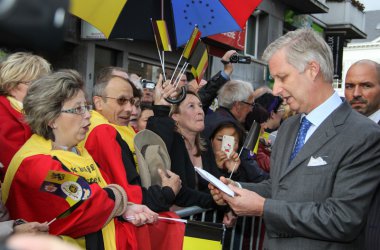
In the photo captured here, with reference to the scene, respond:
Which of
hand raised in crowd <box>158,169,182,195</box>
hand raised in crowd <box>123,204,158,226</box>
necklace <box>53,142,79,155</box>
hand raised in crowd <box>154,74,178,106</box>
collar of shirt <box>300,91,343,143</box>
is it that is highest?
hand raised in crowd <box>154,74,178,106</box>

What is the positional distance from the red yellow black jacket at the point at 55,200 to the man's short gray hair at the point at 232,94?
2.99 meters

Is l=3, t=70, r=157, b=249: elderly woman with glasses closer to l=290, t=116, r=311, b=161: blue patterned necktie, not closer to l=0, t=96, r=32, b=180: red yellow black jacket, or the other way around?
l=0, t=96, r=32, b=180: red yellow black jacket

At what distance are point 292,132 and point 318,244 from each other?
0.64 meters

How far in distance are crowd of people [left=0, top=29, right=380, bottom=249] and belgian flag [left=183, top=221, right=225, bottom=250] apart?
80 millimetres

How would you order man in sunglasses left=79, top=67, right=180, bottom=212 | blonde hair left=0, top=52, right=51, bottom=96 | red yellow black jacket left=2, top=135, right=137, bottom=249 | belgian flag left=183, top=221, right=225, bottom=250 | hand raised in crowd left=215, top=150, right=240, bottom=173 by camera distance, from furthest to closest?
hand raised in crowd left=215, top=150, right=240, bottom=173 → blonde hair left=0, top=52, right=51, bottom=96 → man in sunglasses left=79, top=67, right=180, bottom=212 → belgian flag left=183, top=221, right=225, bottom=250 → red yellow black jacket left=2, top=135, right=137, bottom=249

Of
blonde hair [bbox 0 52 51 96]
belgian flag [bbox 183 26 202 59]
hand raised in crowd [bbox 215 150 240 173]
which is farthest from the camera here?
hand raised in crowd [bbox 215 150 240 173]

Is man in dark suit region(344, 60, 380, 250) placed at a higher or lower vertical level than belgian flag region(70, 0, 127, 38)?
lower

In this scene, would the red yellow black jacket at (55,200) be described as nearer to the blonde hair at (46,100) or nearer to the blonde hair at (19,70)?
the blonde hair at (46,100)

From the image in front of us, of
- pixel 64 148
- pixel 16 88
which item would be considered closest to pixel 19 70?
pixel 16 88

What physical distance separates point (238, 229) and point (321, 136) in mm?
1861

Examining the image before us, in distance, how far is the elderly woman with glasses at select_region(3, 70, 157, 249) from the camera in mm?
2613

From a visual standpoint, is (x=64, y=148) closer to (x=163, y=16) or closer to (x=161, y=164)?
(x=161, y=164)

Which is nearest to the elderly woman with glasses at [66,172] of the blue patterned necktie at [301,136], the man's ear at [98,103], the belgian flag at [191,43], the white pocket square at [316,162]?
the man's ear at [98,103]

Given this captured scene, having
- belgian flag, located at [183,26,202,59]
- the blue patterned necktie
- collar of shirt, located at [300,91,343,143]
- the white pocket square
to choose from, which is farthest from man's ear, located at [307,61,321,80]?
belgian flag, located at [183,26,202,59]
